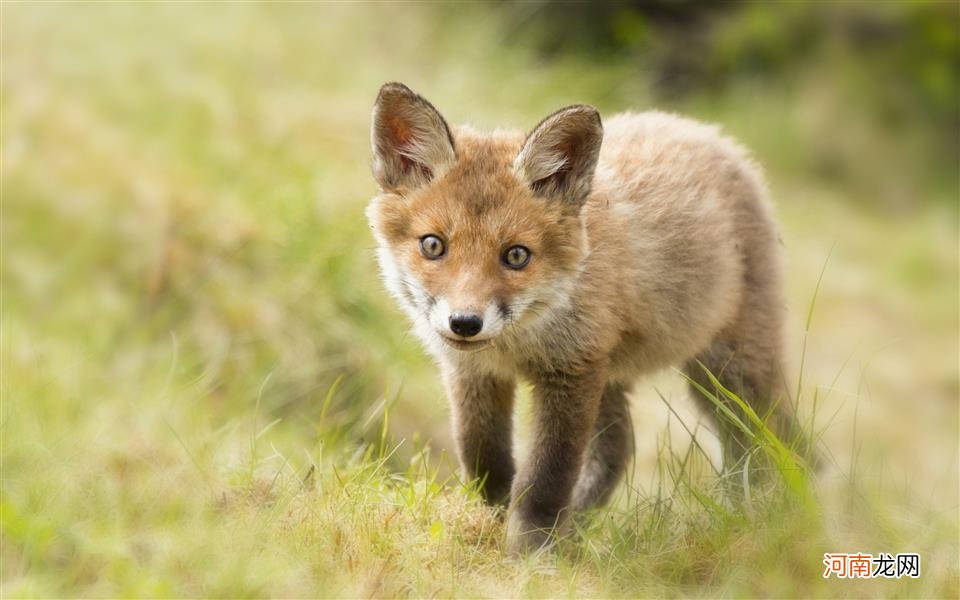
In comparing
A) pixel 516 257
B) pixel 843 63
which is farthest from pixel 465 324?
pixel 843 63

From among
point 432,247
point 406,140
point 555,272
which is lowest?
point 555,272

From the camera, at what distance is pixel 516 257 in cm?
405

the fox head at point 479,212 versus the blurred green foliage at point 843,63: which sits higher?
the blurred green foliage at point 843,63

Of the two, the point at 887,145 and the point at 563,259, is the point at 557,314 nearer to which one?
the point at 563,259

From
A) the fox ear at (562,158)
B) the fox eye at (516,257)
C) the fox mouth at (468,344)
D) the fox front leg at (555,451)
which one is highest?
the fox ear at (562,158)

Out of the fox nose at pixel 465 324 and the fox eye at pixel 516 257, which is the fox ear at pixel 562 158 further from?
the fox nose at pixel 465 324

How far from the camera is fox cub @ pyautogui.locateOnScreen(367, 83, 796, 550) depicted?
13.3ft

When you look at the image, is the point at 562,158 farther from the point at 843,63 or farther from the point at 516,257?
the point at 843,63

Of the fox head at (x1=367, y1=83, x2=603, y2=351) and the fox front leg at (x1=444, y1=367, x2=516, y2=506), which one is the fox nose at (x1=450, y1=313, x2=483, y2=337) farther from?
the fox front leg at (x1=444, y1=367, x2=516, y2=506)

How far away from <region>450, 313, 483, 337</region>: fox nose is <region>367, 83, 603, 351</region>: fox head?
0.07 m

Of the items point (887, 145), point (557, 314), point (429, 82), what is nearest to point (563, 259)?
point (557, 314)

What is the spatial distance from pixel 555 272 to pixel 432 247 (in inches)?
19.1

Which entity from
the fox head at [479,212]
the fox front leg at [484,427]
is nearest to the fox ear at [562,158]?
the fox head at [479,212]

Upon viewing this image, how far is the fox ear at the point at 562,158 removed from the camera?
13.6 ft
